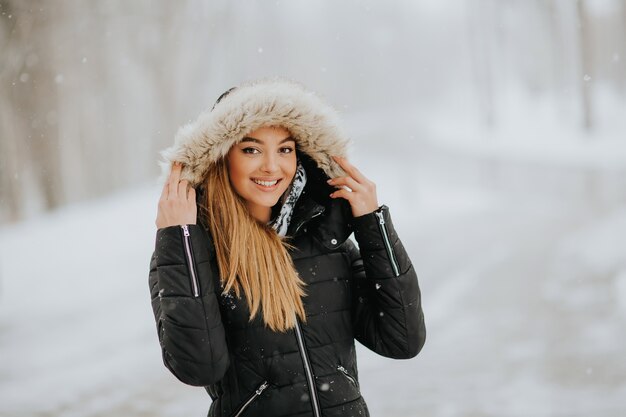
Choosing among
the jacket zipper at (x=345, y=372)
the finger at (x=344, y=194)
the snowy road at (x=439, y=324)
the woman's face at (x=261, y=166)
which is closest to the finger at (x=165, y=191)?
the woman's face at (x=261, y=166)

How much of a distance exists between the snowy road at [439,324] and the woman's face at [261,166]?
2.74 metres

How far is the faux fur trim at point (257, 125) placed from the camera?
2211mm

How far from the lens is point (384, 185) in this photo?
47.2 feet

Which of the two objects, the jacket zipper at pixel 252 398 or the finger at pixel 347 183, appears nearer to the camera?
the jacket zipper at pixel 252 398

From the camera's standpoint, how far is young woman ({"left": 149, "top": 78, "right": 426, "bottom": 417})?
1996 millimetres

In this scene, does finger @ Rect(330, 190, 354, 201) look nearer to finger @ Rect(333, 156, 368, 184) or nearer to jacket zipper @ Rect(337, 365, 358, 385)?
finger @ Rect(333, 156, 368, 184)

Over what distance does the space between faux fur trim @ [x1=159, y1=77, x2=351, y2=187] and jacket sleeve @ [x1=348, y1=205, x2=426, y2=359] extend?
0.31m

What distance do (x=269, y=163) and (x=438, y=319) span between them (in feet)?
14.9

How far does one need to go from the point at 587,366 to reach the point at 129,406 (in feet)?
11.6

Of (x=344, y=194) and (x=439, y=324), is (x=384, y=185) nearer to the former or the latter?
(x=439, y=324)

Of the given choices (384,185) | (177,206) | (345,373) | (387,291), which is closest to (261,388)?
(345,373)

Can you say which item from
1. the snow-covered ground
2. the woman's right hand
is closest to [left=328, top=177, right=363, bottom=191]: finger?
the woman's right hand

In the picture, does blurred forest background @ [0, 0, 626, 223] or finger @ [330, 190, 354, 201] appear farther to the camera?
blurred forest background @ [0, 0, 626, 223]

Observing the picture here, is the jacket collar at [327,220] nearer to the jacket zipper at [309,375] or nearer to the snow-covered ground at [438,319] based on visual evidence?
the jacket zipper at [309,375]
